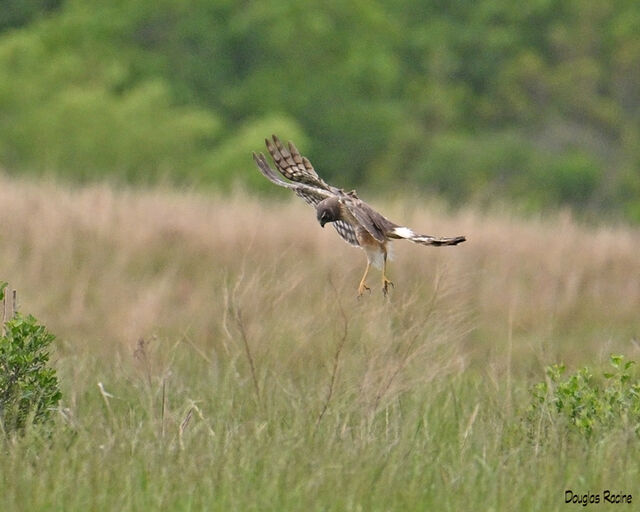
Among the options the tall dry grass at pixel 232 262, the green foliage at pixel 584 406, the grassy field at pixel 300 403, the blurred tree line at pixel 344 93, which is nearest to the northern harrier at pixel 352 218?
the grassy field at pixel 300 403

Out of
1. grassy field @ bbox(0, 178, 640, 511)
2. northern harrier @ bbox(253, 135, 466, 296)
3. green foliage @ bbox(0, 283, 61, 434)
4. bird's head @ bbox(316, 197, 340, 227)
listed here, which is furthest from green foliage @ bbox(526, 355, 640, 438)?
green foliage @ bbox(0, 283, 61, 434)

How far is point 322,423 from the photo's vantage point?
561 cm

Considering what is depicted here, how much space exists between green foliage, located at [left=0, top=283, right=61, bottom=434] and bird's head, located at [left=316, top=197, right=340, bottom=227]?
5.02ft

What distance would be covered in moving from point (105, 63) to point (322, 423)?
20126 mm

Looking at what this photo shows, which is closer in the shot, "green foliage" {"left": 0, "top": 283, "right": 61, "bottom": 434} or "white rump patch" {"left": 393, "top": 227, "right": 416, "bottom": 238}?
"white rump patch" {"left": 393, "top": 227, "right": 416, "bottom": 238}

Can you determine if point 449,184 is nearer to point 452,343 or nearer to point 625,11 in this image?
point 625,11

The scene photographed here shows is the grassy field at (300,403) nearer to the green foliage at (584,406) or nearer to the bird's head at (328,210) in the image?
the green foliage at (584,406)

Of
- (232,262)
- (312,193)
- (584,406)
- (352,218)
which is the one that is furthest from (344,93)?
(352,218)

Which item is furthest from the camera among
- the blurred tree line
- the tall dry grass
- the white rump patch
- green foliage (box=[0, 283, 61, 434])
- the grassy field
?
the blurred tree line

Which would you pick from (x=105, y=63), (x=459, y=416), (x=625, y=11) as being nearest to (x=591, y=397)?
(x=459, y=416)

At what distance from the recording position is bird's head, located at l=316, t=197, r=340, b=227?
15.3 ft

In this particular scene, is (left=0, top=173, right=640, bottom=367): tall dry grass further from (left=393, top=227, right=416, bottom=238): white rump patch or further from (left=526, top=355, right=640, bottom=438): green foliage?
(left=393, top=227, right=416, bottom=238): white rump patch

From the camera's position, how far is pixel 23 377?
5.71 m

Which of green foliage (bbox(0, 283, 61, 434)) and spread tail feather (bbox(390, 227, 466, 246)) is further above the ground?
spread tail feather (bbox(390, 227, 466, 246))
